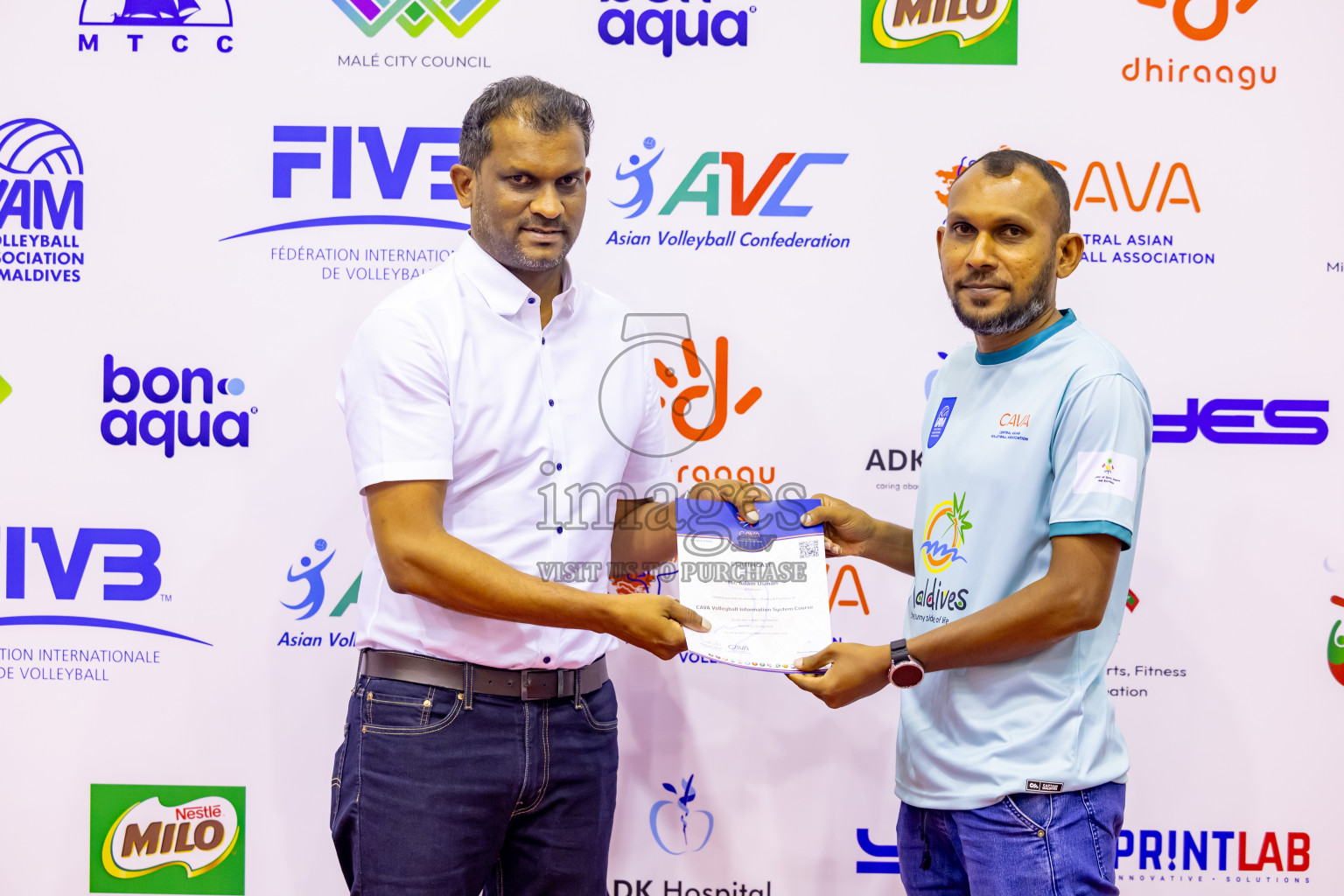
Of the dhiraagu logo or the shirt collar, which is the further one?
the shirt collar

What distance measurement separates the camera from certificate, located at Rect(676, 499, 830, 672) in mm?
2039

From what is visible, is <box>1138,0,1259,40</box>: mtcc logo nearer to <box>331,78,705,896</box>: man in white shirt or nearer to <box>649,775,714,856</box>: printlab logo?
<box>331,78,705,896</box>: man in white shirt

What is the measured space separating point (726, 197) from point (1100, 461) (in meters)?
1.37

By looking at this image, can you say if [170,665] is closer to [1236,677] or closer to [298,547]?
[298,547]

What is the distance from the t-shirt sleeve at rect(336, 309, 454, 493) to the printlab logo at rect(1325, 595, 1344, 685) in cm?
247

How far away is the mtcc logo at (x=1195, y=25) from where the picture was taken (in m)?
2.76

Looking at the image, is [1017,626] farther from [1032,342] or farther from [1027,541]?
[1032,342]

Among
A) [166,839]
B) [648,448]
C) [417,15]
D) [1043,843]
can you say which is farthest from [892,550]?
[166,839]

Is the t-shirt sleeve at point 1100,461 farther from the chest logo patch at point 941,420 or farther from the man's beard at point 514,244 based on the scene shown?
the man's beard at point 514,244

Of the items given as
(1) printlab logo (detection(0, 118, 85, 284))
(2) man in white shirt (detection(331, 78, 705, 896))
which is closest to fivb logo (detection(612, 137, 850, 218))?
(2) man in white shirt (detection(331, 78, 705, 896))

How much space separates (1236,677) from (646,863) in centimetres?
174

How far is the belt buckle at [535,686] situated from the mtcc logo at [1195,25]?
2385 mm

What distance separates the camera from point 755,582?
216cm

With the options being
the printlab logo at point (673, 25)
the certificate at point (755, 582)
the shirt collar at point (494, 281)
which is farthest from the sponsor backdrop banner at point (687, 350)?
→ the shirt collar at point (494, 281)
